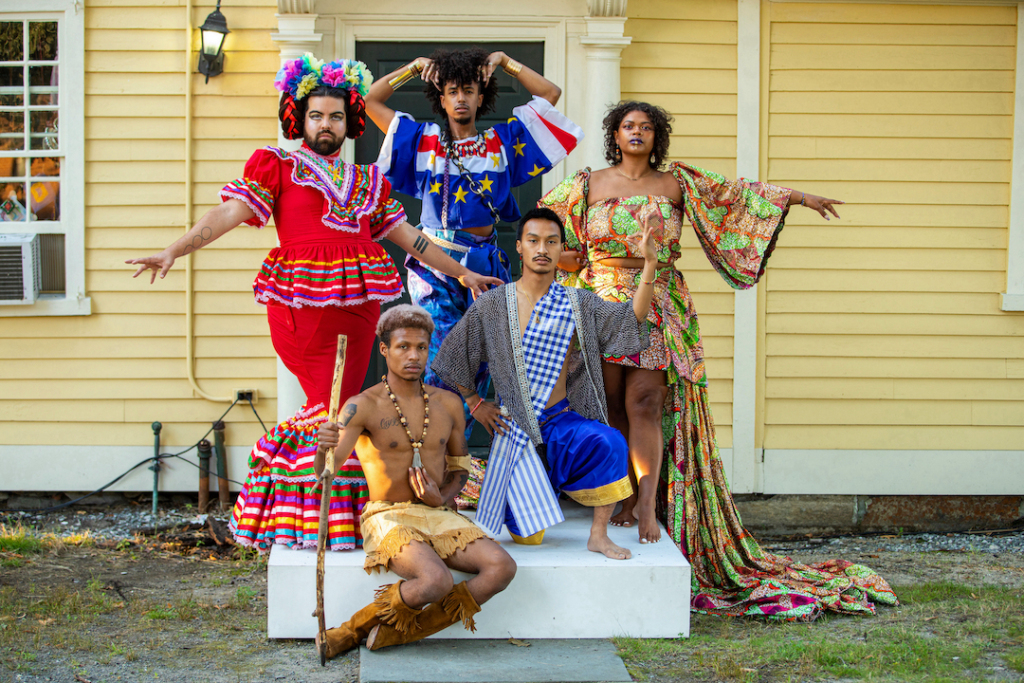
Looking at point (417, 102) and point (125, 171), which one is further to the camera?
point (417, 102)

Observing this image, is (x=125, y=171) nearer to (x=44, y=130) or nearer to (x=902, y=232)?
(x=44, y=130)

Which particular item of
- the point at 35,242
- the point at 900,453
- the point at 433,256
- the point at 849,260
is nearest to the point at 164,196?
the point at 35,242

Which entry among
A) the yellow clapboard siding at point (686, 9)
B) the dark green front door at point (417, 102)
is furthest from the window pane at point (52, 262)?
the yellow clapboard siding at point (686, 9)

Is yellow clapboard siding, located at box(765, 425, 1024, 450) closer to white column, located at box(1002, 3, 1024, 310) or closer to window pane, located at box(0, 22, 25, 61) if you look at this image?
white column, located at box(1002, 3, 1024, 310)

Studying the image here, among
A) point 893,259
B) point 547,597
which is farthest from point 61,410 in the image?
point 893,259

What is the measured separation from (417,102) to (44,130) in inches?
82.0

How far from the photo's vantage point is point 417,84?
212 inches

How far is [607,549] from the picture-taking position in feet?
11.0

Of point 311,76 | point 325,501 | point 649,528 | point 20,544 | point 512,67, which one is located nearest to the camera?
point 325,501

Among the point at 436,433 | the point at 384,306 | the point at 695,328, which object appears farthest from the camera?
the point at 384,306

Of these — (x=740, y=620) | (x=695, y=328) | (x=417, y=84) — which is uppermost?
(x=417, y=84)

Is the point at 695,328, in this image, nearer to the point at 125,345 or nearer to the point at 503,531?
the point at 503,531

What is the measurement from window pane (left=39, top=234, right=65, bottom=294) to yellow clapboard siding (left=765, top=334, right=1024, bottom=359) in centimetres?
399

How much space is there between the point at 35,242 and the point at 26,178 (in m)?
0.37
